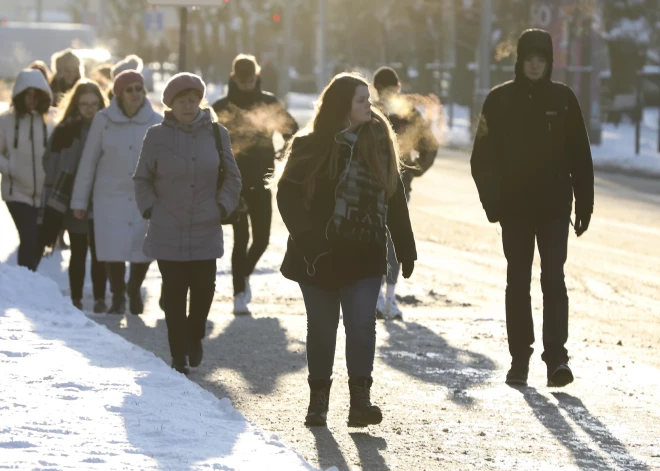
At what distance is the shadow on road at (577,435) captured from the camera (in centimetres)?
663

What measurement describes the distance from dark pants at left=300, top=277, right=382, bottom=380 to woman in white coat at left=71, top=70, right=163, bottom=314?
3.77m

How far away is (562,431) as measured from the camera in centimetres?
728

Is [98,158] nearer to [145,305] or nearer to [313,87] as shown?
[145,305]

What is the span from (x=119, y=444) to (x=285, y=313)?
5.67m

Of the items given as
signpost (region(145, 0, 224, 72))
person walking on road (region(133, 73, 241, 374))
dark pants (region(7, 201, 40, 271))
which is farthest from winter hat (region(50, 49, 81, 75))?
person walking on road (region(133, 73, 241, 374))

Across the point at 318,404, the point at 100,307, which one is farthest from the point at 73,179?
the point at 318,404

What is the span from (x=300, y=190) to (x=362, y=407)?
0.98 meters

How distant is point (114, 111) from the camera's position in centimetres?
1106

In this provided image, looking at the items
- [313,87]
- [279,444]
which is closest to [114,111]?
[279,444]

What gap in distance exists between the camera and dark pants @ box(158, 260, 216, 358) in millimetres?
8977

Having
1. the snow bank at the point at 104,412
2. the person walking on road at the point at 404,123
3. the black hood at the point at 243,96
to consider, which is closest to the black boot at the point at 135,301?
the black hood at the point at 243,96

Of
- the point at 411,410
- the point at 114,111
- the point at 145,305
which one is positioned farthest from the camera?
the point at 145,305

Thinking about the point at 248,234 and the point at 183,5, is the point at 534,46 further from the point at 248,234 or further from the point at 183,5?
the point at 183,5

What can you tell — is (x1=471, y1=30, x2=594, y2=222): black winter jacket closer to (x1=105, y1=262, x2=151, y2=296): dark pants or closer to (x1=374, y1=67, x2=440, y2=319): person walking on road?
(x1=374, y1=67, x2=440, y2=319): person walking on road
